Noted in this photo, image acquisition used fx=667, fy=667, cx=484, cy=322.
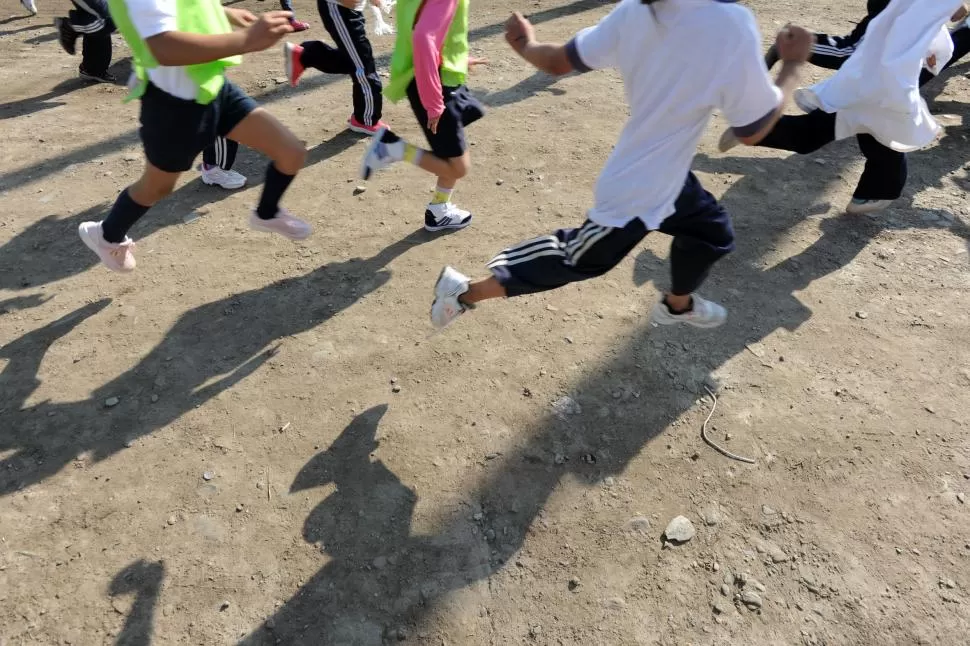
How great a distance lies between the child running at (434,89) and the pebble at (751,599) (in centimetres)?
234

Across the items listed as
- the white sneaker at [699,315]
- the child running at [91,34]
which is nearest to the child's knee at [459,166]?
the white sneaker at [699,315]

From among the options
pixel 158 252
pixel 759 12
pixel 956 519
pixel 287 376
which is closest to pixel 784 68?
pixel 956 519

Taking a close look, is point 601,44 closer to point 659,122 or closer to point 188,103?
point 659,122

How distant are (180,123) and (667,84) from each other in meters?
1.92

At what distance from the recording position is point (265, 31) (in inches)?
97.8

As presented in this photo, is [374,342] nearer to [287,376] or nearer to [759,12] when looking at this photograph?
[287,376]

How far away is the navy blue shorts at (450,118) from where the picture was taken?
3.28 meters

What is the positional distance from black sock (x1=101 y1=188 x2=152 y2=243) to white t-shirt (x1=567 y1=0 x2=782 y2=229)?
209 cm

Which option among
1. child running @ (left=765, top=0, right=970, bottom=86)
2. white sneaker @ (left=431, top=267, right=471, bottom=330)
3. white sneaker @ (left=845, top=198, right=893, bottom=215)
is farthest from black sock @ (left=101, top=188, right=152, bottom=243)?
child running @ (left=765, top=0, right=970, bottom=86)

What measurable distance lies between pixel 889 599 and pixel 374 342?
2.21 m

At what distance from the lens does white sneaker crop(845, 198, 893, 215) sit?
12.5 feet

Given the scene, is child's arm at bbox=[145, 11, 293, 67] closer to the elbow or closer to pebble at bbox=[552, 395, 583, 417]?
the elbow

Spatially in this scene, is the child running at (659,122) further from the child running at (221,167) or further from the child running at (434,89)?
the child running at (221,167)

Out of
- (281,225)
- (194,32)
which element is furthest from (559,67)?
(281,225)
